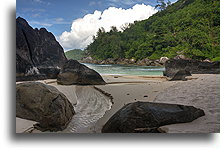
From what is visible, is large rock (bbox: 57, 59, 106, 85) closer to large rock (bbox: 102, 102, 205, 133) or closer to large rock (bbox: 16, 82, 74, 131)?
large rock (bbox: 16, 82, 74, 131)

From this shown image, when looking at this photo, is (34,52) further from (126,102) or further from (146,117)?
(146,117)

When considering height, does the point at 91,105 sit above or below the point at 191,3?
below

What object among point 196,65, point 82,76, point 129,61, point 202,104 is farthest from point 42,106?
point 196,65

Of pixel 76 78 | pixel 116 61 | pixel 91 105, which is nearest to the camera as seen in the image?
pixel 91 105

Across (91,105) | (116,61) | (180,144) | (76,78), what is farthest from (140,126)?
(76,78)

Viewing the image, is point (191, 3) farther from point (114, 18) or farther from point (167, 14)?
point (114, 18)
